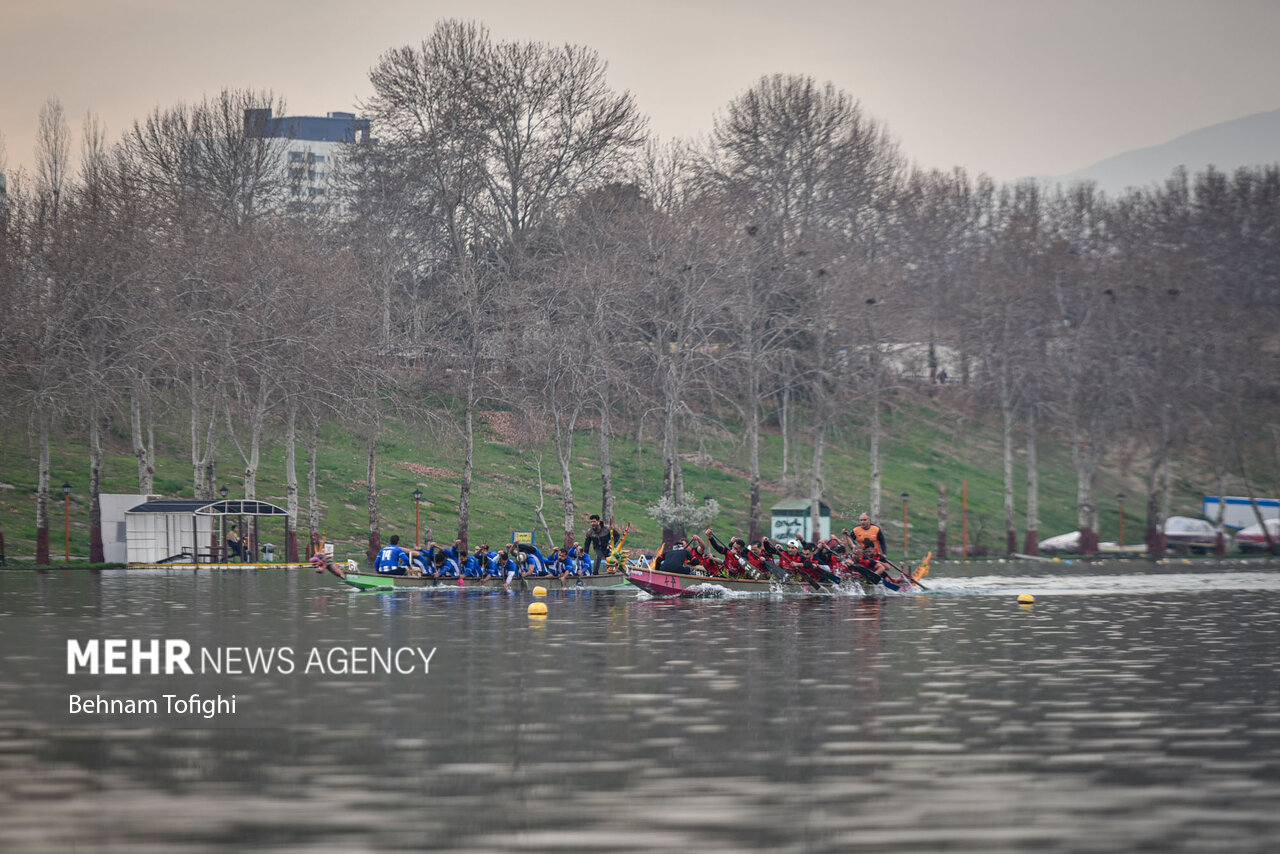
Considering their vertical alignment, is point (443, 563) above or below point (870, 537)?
below

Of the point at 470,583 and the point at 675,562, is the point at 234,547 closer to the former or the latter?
the point at 470,583

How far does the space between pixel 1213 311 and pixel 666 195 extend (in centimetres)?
2973

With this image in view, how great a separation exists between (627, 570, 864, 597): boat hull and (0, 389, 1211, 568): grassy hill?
810 inches

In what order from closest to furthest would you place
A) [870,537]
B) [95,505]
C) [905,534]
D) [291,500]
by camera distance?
[870,537] < [95,505] < [291,500] < [905,534]

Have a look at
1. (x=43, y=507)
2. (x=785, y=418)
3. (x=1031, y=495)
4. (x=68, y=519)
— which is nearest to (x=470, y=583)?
(x=43, y=507)

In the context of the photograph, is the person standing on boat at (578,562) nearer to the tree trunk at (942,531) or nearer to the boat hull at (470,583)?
the boat hull at (470,583)

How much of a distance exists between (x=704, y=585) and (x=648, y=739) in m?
30.0

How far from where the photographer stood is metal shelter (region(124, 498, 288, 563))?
2416 inches

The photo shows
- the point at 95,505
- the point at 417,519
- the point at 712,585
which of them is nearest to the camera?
the point at 712,585

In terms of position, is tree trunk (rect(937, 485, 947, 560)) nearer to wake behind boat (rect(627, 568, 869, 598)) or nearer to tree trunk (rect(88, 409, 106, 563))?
wake behind boat (rect(627, 568, 869, 598))

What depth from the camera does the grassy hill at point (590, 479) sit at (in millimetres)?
71812

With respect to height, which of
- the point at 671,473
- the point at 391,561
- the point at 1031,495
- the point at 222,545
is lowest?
the point at 391,561

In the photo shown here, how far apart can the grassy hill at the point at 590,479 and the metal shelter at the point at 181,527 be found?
16.4 feet

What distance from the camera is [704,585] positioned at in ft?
157
